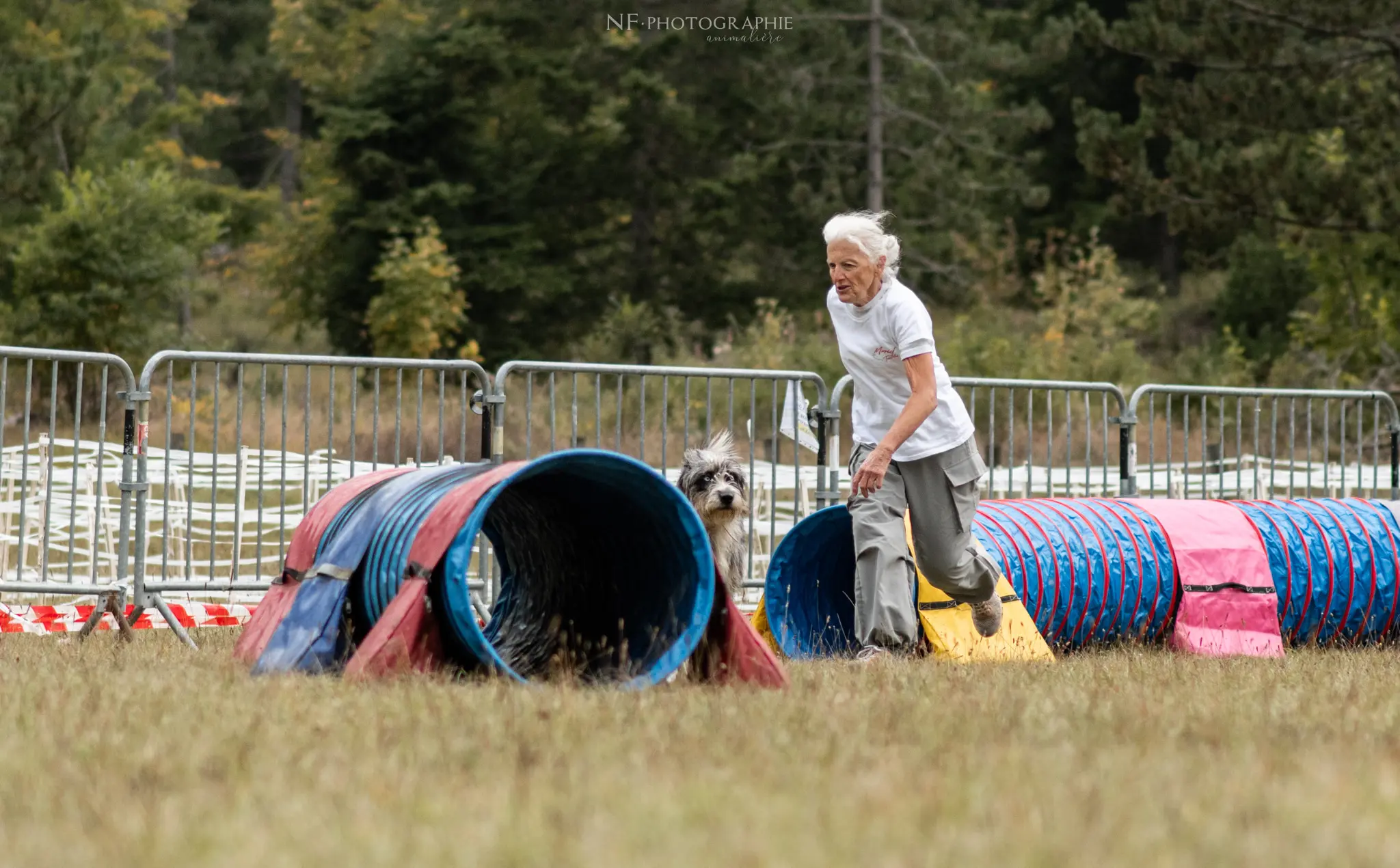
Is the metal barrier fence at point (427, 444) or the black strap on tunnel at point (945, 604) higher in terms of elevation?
the metal barrier fence at point (427, 444)

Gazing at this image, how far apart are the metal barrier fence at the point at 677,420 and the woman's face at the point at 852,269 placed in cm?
210

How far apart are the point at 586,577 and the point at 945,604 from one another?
1782mm

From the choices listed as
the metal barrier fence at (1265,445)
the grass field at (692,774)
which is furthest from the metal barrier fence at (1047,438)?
the grass field at (692,774)

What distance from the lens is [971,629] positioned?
7492 millimetres

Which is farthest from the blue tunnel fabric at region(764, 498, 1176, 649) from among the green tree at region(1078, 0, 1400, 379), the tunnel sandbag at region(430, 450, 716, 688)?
the green tree at region(1078, 0, 1400, 379)

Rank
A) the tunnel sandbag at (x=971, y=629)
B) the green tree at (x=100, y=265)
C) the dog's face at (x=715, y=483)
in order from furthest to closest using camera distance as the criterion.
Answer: the green tree at (x=100, y=265) < the dog's face at (x=715, y=483) < the tunnel sandbag at (x=971, y=629)

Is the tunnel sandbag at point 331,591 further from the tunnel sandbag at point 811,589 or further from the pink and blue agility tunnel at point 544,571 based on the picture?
the tunnel sandbag at point 811,589

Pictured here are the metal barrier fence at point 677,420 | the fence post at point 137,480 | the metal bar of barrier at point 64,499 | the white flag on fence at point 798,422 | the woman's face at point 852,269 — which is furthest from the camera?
the metal barrier fence at point 677,420

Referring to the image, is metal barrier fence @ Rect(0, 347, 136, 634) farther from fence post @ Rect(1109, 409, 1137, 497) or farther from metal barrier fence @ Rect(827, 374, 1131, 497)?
fence post @ Rect(1109, 409, 1137, 497)

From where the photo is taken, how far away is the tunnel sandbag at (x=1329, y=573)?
28.3 ft

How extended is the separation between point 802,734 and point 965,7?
1127 inches

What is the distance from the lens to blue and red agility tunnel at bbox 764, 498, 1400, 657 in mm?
7977

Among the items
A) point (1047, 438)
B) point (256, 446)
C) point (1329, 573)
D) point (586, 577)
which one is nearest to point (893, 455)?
point (586, 577)

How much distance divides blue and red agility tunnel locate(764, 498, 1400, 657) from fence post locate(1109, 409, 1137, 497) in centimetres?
111
